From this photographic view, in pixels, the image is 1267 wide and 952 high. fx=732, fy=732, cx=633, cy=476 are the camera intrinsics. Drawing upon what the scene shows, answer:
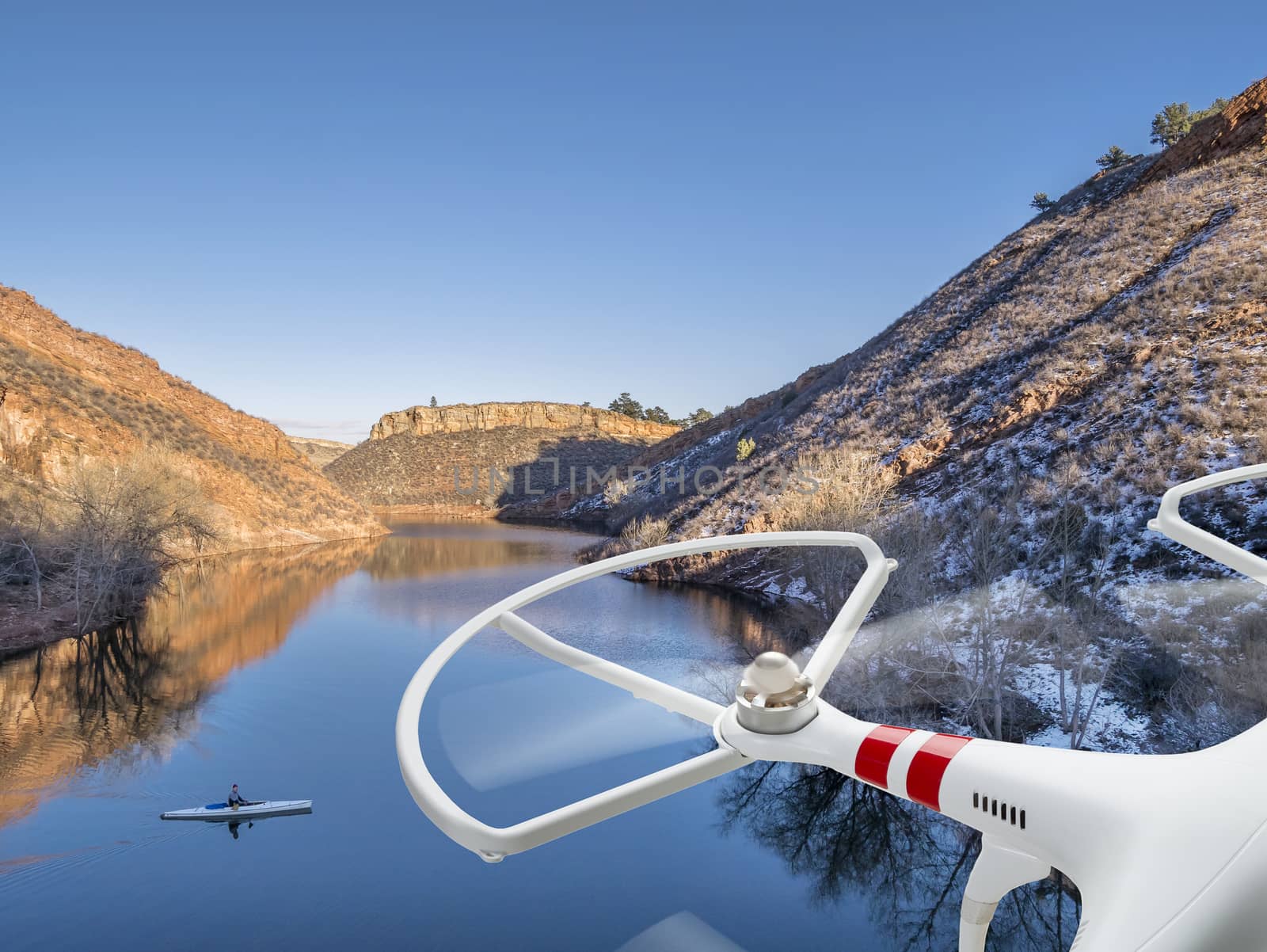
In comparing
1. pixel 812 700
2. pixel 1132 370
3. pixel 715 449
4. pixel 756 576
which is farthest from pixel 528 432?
pixel 812 700

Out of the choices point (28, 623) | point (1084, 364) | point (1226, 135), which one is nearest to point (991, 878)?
point (1084, 364)

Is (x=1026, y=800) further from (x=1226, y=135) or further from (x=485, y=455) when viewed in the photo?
(x=485, y=455)

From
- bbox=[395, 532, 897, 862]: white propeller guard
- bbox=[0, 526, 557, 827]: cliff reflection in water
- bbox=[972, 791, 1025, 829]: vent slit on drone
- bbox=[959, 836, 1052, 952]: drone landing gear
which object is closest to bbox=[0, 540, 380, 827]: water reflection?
bbox=[0, 526, 557, 827]: cliff reflection in water

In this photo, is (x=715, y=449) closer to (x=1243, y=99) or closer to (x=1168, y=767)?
(x=1243, y=99)

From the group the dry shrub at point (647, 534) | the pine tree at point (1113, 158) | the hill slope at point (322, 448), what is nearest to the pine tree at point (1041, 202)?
the pine tree at point (1113, 158)

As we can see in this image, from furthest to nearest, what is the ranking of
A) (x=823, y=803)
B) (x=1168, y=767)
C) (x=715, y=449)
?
(x=715, y=449) → (x=823, y=803) → (x=1168, y=767)

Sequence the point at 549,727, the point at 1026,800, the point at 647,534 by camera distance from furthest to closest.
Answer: the point at 647,534, the point at 549,727, the point at 1026,800
